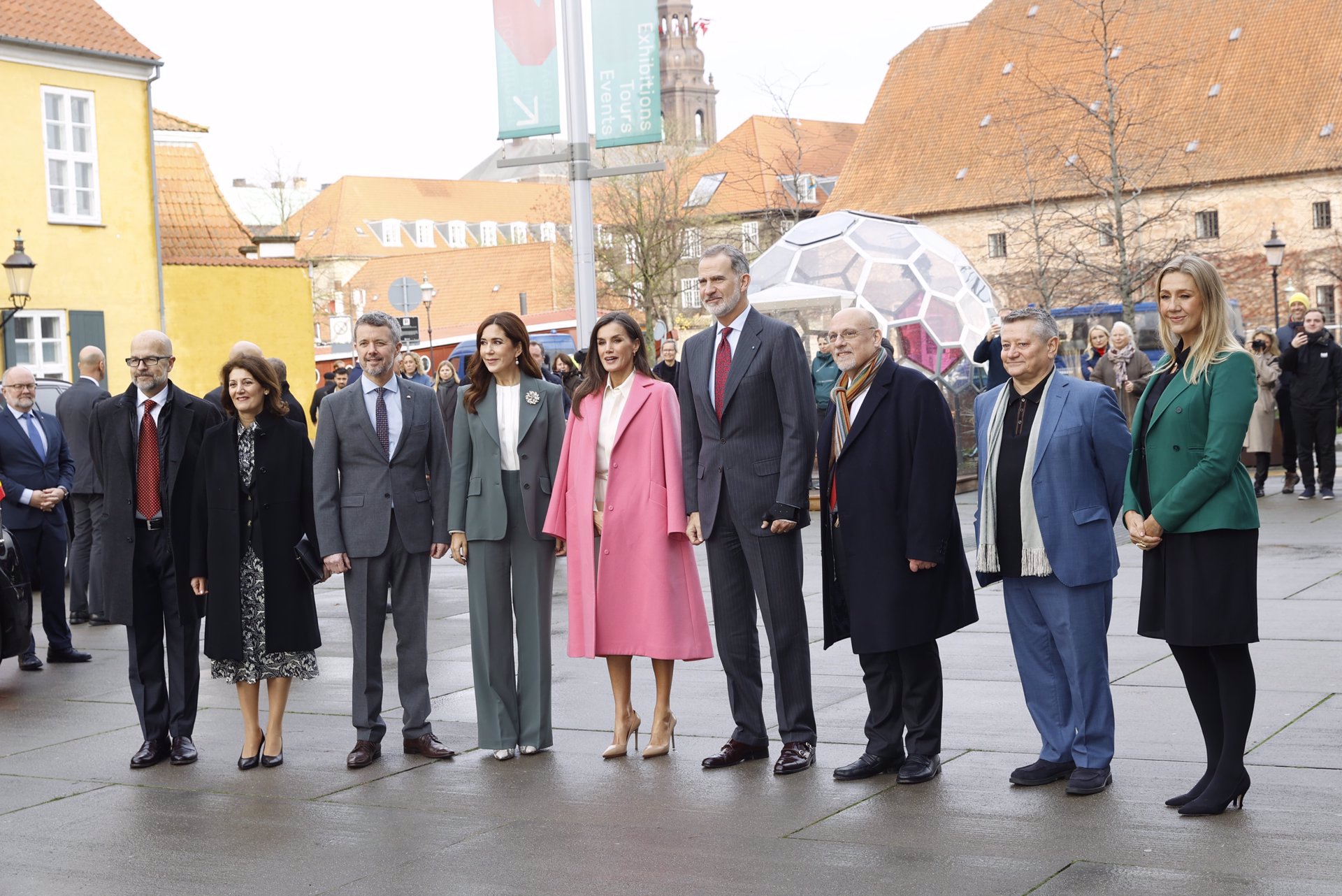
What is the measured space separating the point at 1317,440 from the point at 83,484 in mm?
12827

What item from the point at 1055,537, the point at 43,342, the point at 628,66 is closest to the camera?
the point at 1055,537

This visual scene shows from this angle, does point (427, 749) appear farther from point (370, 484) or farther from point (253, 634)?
point (370, 484)

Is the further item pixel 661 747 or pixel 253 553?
pixel 253 553

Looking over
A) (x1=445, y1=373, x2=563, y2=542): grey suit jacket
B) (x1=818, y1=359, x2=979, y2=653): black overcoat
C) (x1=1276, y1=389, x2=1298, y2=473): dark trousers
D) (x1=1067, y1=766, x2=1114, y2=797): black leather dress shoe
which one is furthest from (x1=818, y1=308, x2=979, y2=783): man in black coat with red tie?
(x1=1276, y1=389, x2=1298, y2=473): dark trousers

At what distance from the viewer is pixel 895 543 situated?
6570mm

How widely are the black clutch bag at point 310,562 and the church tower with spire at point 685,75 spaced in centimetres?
12795

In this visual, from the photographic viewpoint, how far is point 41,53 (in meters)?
28.3

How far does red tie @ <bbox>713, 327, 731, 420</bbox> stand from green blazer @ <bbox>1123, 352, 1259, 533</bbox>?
6.35ft

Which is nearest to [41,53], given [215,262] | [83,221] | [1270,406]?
[83,221]

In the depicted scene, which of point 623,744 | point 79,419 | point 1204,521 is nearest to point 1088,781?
point 1204,521

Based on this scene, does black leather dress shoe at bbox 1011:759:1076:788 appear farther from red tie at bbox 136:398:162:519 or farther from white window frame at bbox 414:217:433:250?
white window frame at bbox 414:217:433:250

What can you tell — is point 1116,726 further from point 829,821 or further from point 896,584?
point 829,821

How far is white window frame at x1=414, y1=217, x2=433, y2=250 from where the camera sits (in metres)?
118

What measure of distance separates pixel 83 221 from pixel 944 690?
24646mm
